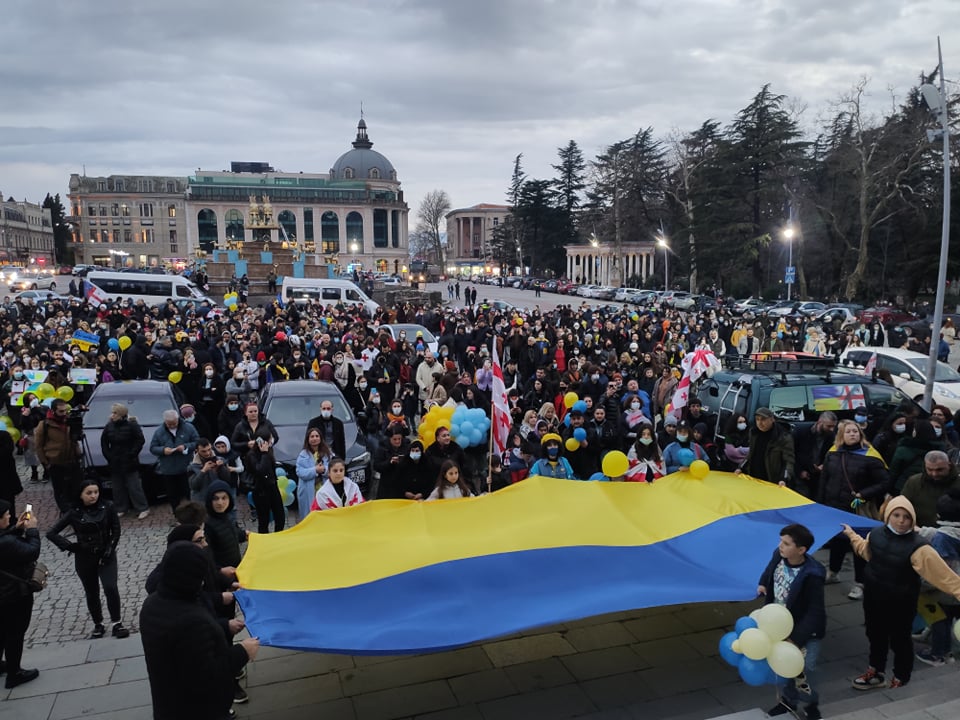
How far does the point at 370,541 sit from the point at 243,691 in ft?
4.74

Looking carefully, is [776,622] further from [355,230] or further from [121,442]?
[355,230]

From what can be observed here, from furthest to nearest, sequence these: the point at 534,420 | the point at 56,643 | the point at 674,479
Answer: the point at 534,420, the point at 674,479, the point at 56,643

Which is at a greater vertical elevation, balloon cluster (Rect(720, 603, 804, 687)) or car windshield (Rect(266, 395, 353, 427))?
car windshield (Rect(266, 395, 353, 427))

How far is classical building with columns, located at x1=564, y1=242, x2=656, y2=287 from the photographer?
70.2m

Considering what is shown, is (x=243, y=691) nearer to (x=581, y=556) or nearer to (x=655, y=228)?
(x=581, y=556)

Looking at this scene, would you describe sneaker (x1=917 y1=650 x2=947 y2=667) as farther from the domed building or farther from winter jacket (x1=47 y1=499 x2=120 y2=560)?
the domed building

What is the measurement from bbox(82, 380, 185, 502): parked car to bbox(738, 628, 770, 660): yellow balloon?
27.0 feet

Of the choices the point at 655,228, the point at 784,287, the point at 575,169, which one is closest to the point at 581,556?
the point at 784,287

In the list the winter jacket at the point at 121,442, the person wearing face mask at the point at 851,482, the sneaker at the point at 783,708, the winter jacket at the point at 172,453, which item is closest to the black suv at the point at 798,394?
the person wearing face mask at the point at 851,482

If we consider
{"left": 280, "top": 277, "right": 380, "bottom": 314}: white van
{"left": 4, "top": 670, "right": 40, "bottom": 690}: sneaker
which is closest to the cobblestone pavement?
{"left": 4, "top": 670, "right": 40, "bottom": 690}: sneaker

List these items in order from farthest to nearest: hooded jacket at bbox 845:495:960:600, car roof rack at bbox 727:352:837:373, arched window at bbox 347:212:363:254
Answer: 1. arched window at bbox 347:212:363:254
2. car roof rack at bbox 727:352:837:373
3. hooded jacket at bbox 845:495:960:600

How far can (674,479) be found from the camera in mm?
7207

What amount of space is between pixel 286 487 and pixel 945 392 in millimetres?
12922

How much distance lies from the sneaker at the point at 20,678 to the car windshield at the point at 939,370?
15648mm
